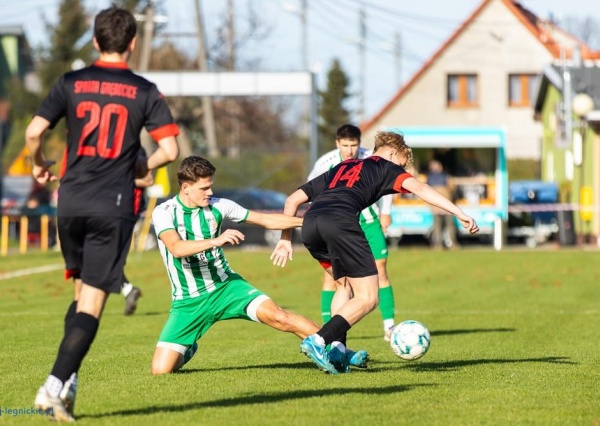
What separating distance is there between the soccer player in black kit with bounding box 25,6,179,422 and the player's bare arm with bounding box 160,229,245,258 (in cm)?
112

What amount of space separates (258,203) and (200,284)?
26813 millimetres

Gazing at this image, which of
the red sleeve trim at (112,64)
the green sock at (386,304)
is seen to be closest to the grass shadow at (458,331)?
the green sock at (386,304)

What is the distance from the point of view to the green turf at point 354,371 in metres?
7.25

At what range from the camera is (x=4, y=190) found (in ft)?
137

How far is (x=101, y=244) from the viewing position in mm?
6754

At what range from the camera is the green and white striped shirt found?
8.95 metres

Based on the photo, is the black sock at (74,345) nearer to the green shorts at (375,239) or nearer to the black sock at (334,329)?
the black sock at (334,329)

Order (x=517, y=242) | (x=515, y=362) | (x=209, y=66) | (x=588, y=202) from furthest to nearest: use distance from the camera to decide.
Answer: (x=209, y=66), (x=517, y=242), (x=588, y=202), (x=515, y=362)

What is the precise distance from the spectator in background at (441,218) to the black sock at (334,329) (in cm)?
2267

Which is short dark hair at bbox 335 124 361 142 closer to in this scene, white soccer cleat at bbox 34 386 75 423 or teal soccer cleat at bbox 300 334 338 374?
teal soccer cleat at bbox 300 334 338 374

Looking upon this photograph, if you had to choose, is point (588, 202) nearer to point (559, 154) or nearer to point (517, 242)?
point (517, 242)

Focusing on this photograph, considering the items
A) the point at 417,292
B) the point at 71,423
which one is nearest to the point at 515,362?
the point at 71,423

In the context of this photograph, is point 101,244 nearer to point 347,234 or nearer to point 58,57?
Result: point 347,234

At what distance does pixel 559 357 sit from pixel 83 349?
5004mm
